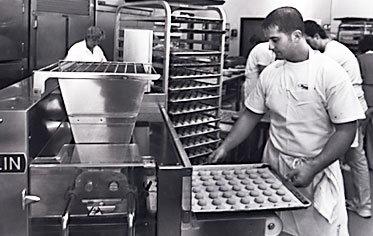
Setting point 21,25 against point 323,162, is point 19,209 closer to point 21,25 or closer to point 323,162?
point 323,162

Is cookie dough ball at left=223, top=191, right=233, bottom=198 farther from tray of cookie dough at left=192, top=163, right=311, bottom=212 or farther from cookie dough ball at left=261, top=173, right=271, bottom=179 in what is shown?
cookie dough ball at left=261, top=173, right=271, bottom=179

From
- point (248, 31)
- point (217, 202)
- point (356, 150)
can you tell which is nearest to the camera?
point (217, 202)

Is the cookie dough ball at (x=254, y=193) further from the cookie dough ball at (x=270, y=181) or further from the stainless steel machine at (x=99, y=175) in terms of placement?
the cookie dough ball at (x=270, y=181)

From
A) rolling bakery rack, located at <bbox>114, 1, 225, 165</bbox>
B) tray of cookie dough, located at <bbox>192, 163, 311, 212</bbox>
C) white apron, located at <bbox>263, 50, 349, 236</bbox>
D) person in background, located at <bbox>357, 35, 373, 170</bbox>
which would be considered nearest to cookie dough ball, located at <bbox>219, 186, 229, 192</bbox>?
tray of cookie dough, located at <bbox>192, 163, 311, 212</bbox>

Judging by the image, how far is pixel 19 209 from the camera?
3.69ft

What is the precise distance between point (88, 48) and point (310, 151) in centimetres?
232

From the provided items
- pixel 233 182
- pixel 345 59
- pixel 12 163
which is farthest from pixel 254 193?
pixel 345 59

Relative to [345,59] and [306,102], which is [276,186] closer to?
[306,102]

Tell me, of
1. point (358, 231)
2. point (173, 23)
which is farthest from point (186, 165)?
point (358, 231)

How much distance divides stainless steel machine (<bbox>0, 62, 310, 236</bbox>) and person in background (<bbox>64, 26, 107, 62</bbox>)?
216cm

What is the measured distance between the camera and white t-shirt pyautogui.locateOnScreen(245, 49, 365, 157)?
1990 mm

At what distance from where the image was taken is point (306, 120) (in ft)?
6.92

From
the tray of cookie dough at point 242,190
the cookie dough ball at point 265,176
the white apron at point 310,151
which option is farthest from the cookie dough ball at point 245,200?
the white apron at point 310,151

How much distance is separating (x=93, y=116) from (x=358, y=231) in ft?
9.11
